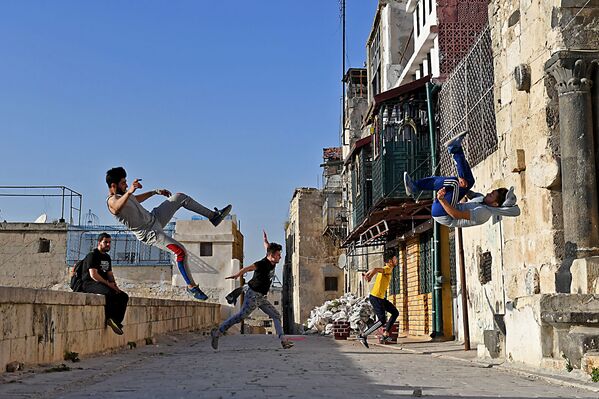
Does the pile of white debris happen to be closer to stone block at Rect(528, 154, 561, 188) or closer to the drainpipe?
the drainpipe

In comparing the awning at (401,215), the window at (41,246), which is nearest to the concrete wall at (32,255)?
the window at (41,246)

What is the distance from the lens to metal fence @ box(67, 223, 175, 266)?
46312 millimetres

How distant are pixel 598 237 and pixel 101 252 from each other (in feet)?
26.2

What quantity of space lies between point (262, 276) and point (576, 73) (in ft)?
20.0

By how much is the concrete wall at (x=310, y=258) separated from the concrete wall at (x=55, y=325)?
2876 centimetres

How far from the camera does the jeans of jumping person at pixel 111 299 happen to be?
Answer: 13.1m

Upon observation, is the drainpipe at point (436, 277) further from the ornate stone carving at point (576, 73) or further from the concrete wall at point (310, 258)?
the concrete wall at point (310, 258)

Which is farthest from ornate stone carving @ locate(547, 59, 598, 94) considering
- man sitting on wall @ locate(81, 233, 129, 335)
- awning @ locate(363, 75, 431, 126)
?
awning @ locate(363, 75, 431, 126)

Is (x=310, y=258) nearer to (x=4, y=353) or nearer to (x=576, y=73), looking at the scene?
(x=576, y=73)

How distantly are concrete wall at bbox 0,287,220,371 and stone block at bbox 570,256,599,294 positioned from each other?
650cm

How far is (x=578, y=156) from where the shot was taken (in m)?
9.20

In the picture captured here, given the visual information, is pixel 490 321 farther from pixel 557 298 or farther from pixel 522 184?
pixel 557 298

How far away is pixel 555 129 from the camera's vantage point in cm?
968

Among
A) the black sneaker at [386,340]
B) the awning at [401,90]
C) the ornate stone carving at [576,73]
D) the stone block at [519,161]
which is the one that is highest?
the awning at [401,90]
